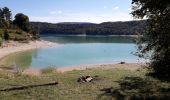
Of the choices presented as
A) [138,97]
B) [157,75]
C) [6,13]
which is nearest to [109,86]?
[138,97]

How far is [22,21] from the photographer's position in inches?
5389

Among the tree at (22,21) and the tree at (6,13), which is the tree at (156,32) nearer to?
the tree at (22,21)

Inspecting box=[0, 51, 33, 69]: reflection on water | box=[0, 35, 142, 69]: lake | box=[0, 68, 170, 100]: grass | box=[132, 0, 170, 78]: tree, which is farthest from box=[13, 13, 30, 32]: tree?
box=[132, 0, 170, 78]: tree

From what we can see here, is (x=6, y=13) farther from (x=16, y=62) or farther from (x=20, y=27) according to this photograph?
(x=16, y=62)

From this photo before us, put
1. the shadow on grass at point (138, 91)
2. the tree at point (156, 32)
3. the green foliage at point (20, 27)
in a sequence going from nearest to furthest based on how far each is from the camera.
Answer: the tree at point (156, 32)
the shadow on grass at point (138, 91)
the green foliage at point (20, 27)

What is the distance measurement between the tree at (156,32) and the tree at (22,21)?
118 m

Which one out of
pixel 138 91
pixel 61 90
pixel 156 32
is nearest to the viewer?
pixel 156 32

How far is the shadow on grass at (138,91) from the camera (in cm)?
1570

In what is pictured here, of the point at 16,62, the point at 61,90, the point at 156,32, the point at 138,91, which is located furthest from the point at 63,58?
the point at 156,32

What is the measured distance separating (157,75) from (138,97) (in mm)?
7350

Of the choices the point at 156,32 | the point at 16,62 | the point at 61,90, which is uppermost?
the point at 156,32

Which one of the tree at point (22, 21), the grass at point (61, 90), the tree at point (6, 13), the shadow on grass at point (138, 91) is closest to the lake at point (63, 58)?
the shadow on grass at point (138, 91)

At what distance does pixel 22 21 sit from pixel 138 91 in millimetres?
123791

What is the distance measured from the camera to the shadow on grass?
15695mm
